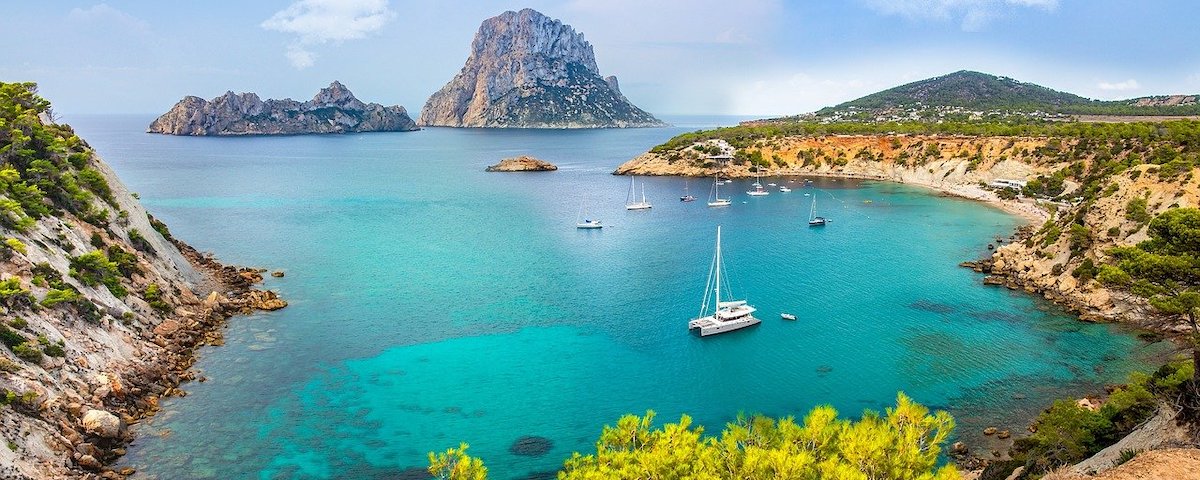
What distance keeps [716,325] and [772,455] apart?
29475 millimetres

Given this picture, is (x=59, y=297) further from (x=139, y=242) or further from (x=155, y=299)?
(x=139, y=242)

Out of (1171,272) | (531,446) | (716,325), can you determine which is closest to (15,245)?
(531,446)

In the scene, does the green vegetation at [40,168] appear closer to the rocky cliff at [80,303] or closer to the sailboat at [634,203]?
the rocky cliff at [80,303]

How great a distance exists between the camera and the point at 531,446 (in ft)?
110

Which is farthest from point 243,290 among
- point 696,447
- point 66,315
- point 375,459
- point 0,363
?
point 696,447

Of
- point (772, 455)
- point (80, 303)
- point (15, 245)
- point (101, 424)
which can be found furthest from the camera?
point (80, 303)

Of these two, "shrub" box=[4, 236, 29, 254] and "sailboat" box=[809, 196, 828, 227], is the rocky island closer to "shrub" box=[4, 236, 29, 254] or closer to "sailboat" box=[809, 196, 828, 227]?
"sailboat" box=[809, 196, 828, 227]

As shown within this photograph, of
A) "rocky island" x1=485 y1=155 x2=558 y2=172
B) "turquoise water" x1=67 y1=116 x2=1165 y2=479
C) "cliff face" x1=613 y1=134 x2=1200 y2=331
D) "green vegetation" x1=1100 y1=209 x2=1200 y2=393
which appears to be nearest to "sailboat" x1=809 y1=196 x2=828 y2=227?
"turquoise water" x1=67 y1=116 x2=1165 y2=479

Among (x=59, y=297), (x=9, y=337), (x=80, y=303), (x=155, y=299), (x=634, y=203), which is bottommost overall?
(x=155, y=299)

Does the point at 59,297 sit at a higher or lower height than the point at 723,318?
higher

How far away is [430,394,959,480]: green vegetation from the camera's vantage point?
63.5 ft

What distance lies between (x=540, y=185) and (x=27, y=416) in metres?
109

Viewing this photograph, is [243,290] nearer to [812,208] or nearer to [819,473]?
[819,473]

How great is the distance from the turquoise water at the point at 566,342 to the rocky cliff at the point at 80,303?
2.24 meters
